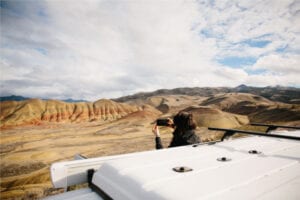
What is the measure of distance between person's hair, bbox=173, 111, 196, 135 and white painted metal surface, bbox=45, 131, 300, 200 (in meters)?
1.36

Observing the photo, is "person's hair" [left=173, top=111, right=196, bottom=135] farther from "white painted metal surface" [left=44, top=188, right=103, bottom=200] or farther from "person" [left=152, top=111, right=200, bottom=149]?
"white painted metal surface" [left=44, top=188, right=103, bottom=200]

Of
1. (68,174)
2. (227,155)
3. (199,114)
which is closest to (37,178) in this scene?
(68,174)

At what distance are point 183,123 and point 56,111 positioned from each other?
75.3 m

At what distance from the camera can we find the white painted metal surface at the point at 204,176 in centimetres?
134

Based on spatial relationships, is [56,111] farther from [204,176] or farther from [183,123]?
[204,176]

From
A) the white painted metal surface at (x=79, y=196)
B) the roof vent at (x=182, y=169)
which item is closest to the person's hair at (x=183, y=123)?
the roof vent at (x=182, y=169)

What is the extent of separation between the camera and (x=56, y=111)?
72.1 m

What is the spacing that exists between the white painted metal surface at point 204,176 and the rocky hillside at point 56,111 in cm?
6731

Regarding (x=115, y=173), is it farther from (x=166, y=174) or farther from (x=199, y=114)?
(x=199, y=114)

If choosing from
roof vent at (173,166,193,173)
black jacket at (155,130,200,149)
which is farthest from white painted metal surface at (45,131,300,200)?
black jacket at (155,130,200,149)

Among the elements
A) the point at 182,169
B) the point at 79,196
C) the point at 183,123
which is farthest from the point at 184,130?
the point at 79,196

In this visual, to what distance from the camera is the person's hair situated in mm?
3641

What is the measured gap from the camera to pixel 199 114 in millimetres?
36812

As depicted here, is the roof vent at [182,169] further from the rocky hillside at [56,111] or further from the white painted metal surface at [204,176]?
the rocky hillside at [56,111]
